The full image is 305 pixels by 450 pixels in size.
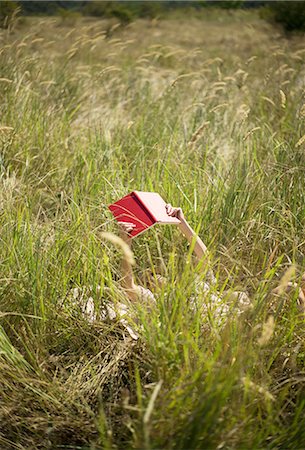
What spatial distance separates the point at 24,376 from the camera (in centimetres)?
257

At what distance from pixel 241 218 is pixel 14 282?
122 cm

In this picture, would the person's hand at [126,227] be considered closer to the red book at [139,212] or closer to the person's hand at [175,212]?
the red book at [139,212]

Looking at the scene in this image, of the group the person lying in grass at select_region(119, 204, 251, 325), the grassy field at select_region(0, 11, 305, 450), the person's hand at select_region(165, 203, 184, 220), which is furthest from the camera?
the person's hand at select_region(165, 203, 184, 220)

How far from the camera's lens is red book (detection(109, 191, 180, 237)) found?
116 inches

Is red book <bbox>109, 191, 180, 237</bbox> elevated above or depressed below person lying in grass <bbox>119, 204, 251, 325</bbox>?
above

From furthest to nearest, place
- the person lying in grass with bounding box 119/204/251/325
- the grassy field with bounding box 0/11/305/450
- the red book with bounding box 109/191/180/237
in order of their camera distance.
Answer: the red book with bounding box 109/191/180/237
the person lying in grass with bounding box 119/204/251/325
the grassy field with bounding box 0/11/305/450

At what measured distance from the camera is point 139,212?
2.97 meters

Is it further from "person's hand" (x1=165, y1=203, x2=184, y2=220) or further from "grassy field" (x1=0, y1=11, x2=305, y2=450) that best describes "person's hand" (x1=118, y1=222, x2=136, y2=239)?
"person's hand" (x1=165, y1=203, x2=184, y2=220)

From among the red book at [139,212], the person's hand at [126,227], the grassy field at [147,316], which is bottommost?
the grassy field at [147,316]

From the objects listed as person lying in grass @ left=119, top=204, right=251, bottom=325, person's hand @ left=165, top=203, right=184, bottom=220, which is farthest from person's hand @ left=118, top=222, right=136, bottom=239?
person's hand @ left=165, top=203, right=184, bottom=220

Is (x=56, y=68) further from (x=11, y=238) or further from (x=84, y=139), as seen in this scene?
(x=11, y=238)

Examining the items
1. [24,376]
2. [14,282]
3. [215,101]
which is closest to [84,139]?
[215,101]

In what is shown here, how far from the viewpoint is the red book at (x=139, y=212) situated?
9.65 feet

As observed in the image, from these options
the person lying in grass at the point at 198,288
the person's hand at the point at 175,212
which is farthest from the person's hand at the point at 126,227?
the person's hand at the point at 175,212
